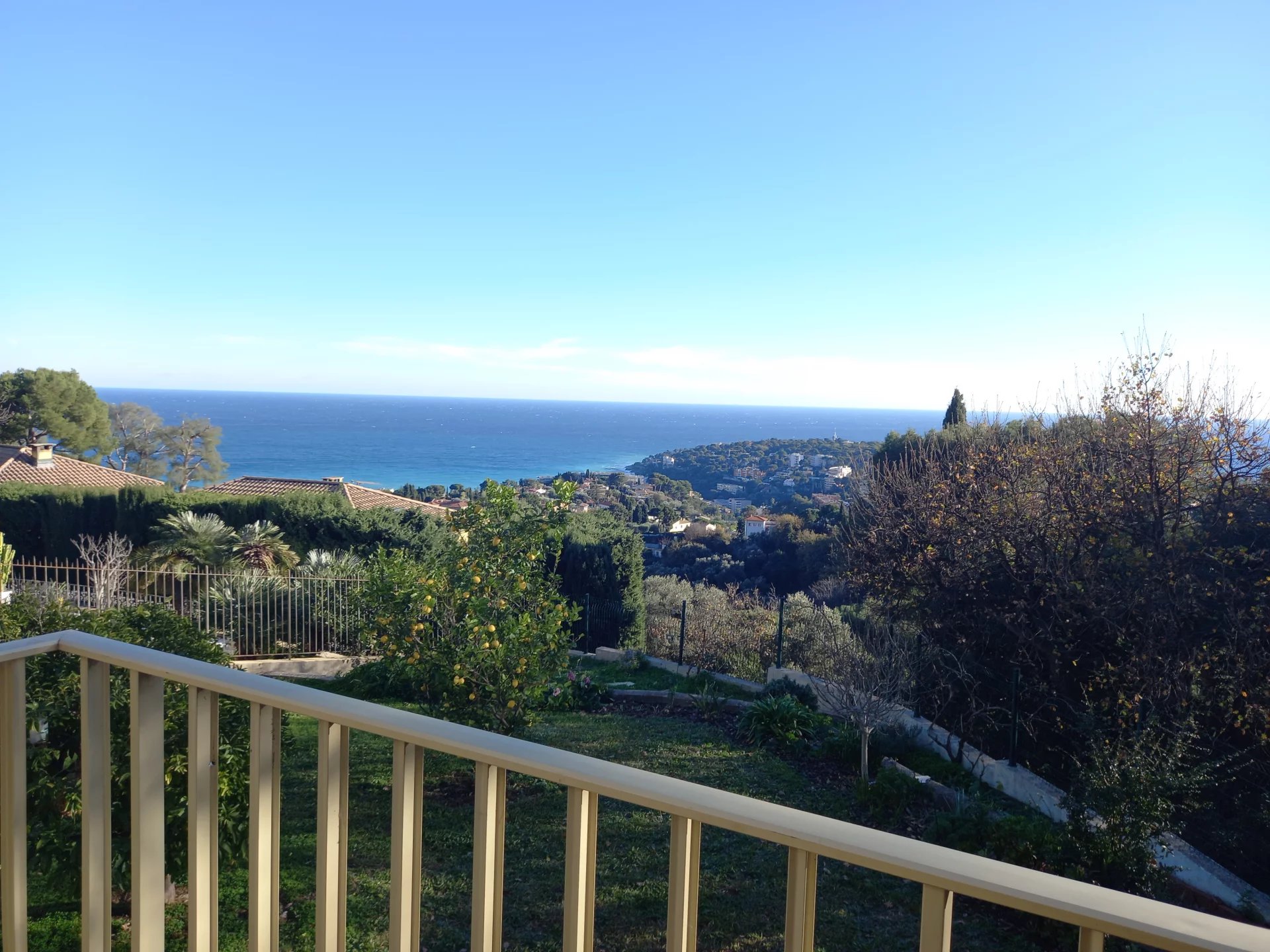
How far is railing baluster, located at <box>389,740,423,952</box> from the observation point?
131cm

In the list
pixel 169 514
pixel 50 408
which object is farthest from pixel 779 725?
pixel 50 408

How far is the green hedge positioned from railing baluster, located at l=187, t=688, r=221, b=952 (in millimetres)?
13044

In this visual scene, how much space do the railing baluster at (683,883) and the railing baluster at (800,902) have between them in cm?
13

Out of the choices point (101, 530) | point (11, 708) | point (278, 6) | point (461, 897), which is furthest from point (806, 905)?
point (101, 530)

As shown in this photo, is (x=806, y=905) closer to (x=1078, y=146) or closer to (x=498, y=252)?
(x=1078, y=146)

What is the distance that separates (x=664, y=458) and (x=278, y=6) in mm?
33661

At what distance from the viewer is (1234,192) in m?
9.66

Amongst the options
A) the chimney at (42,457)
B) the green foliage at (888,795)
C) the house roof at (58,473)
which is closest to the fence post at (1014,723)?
the green foliage at (888,795)

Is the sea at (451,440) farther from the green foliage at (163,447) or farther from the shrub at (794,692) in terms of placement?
the shrub at (794,692)

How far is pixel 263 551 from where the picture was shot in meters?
14.4

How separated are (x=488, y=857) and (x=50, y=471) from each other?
2612cm

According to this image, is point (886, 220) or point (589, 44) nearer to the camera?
point (589, 44)

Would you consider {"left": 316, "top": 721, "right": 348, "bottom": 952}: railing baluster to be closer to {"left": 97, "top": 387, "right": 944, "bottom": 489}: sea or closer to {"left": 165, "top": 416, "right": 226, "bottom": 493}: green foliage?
{"left": 165, "top": 416, "right": 226, "bottom": 493}: green foliage

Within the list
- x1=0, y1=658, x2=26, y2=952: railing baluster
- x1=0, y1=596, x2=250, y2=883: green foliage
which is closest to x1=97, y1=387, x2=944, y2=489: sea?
x1=0, y1=596, x2=250, y2=883: green foliage
